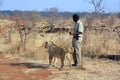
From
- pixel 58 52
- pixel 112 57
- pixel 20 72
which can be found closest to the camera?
pixel 20 72

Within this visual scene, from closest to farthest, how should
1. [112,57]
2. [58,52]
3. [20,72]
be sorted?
[20,72] → [58,52] → [112,57]

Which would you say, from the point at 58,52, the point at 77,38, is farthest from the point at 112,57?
the point at 58,52

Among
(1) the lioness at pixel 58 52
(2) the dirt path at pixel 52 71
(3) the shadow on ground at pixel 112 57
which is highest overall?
(1) the lioness at pixel 58 52

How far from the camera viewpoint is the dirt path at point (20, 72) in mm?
11750

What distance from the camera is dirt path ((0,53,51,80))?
11750 mm

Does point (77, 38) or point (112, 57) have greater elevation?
point (77, 38)

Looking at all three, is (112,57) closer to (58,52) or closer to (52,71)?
(58,52)

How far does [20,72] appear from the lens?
41.0 ft

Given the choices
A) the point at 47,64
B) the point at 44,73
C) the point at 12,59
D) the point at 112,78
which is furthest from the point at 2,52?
the point at 112,78

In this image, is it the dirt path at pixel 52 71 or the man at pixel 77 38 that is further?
the man at pixel 77 38

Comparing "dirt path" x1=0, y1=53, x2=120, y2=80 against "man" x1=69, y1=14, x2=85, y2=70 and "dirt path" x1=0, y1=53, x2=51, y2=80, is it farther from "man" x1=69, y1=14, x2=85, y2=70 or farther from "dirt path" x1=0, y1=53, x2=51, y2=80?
"man" x1=69, y1=14, x2=85, y2=70

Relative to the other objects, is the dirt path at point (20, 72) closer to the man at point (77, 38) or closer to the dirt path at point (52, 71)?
the dirt path at point (52, 71)

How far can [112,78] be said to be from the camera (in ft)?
37.8

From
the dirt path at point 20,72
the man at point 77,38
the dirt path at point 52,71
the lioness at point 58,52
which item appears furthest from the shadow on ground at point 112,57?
the dirt path at point 20,72
